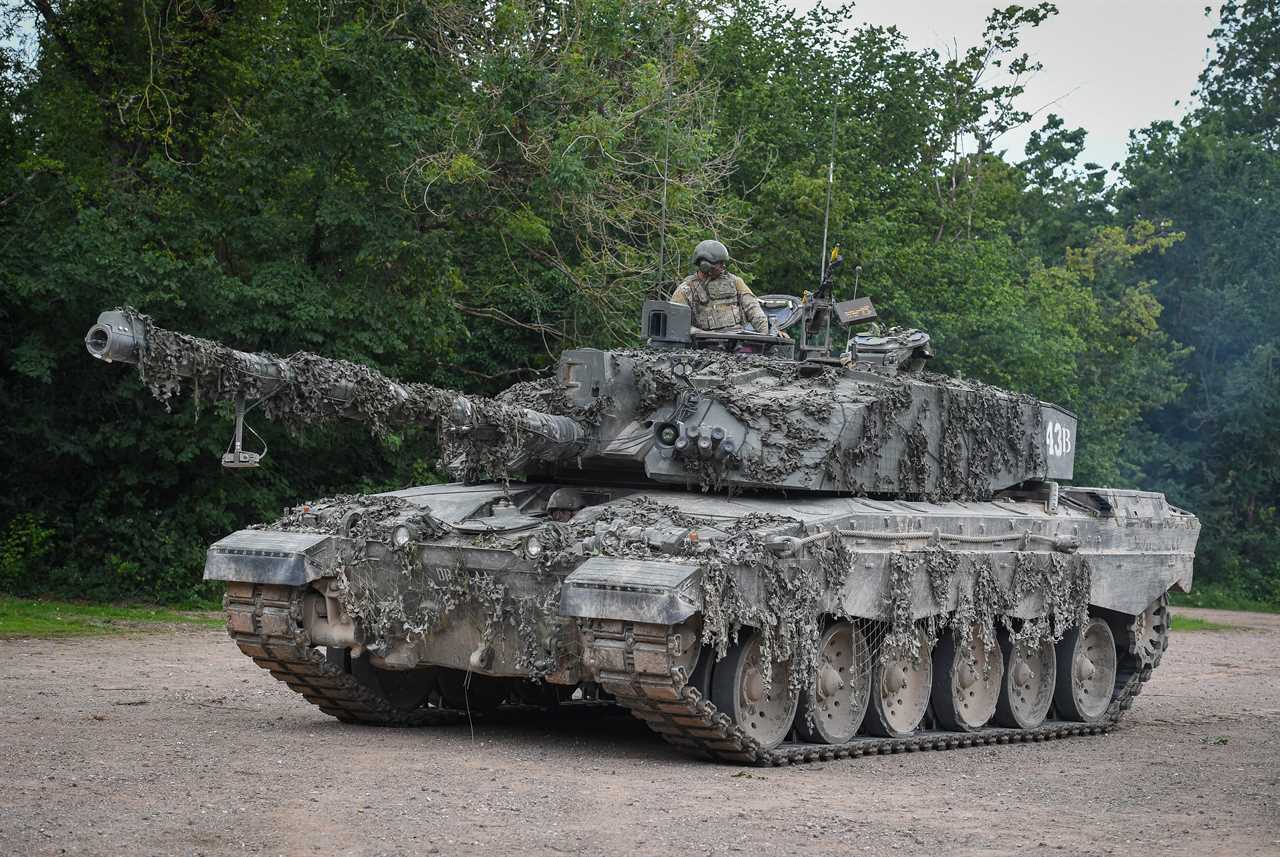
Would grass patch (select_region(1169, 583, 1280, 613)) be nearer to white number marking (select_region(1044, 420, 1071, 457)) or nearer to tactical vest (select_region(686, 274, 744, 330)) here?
white number marking (select_region(1044, 420, 1071, 457))

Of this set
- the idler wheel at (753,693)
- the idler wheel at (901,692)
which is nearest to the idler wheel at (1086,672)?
the idler wheel at (901,692)

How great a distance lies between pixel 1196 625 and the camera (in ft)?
104

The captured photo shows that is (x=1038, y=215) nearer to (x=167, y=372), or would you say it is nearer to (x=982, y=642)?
(x=982, y=642)

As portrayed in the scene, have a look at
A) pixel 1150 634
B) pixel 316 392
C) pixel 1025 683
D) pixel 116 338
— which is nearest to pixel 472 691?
pixel 316 392

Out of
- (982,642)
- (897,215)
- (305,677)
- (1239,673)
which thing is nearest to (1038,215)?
(897,215)

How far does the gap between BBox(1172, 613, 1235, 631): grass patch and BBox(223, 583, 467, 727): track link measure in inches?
810

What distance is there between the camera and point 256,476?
24.7 m

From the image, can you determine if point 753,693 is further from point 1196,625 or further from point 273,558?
point 1196,625

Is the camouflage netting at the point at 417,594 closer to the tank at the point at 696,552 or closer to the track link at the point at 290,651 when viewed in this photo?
the tank at the point at 696,552

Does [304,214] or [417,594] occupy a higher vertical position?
[304,214]

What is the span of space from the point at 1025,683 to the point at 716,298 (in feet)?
15.4

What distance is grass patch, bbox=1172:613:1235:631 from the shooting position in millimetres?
31270

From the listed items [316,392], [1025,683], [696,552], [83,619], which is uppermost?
[316,392]

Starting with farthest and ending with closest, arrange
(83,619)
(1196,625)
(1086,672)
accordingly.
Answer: (1196,625), (83,619), (1086,672)
